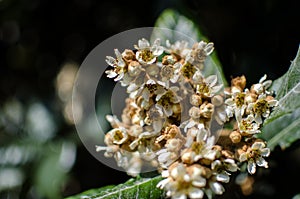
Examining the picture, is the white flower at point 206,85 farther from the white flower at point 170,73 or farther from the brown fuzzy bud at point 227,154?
the brown fuzzy bud at point 227,154

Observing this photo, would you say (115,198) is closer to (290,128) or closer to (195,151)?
(195,151)

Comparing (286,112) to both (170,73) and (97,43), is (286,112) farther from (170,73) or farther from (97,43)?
(97,43)

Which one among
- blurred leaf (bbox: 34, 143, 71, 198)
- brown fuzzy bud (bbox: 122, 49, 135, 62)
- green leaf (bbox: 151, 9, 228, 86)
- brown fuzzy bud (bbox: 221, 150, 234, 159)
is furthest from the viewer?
blurred leaf (bbox: 34, 143, 71, 198)

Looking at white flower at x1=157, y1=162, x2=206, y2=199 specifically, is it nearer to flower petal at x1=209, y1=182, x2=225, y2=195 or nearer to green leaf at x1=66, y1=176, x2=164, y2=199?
flower petal at x1=209, y1=182, x2=225, y2=195

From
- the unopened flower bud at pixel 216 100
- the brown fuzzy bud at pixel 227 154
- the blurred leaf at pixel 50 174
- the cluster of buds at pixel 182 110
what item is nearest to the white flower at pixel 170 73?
the cluster of buds at pixel 182 110

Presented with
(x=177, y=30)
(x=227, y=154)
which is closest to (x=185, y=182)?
(x=227, y=154)

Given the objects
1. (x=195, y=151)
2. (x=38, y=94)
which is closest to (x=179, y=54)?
(x=195, y=151)

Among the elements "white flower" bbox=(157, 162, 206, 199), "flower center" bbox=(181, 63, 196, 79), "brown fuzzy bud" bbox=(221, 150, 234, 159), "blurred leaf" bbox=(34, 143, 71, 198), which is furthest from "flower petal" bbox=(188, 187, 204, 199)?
"blurred leaf" bbox=(34, 143, 71, 198)

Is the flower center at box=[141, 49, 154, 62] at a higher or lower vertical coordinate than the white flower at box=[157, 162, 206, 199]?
higher
